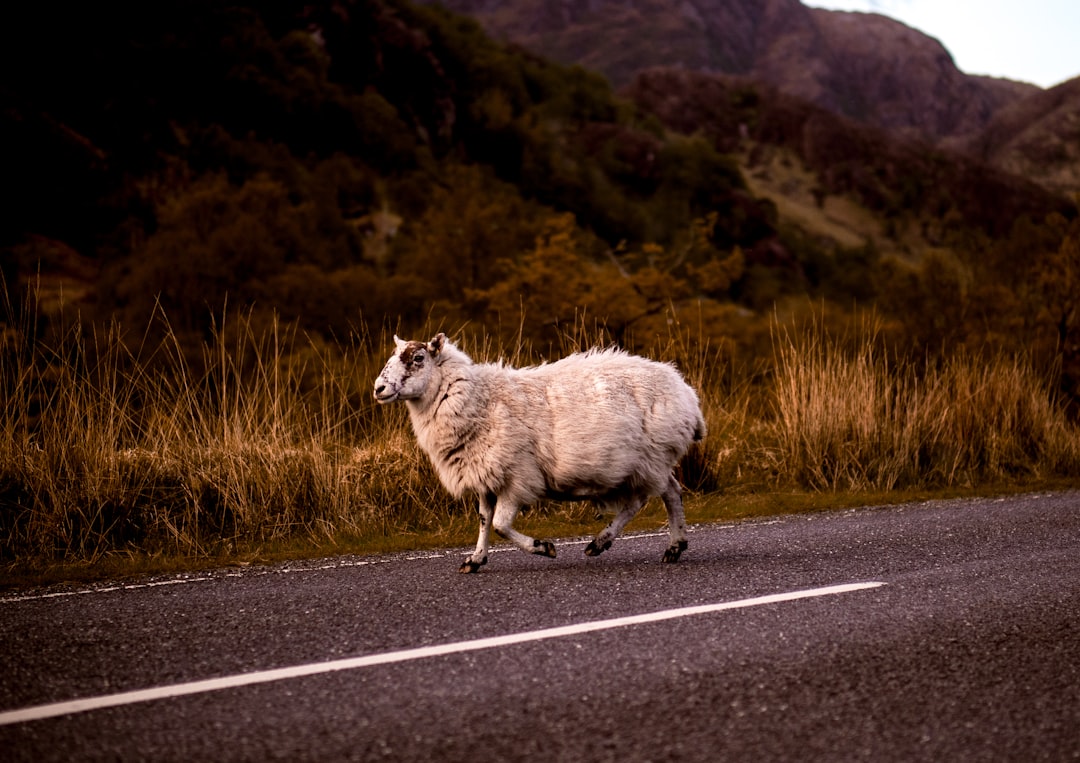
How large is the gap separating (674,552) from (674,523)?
8.4 inches

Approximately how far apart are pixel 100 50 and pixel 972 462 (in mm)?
84817

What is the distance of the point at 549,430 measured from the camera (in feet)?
24.0

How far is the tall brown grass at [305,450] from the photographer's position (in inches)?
368

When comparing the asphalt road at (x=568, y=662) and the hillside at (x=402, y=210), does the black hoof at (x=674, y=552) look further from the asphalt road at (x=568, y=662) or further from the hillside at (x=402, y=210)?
the hillside at (x=402, y=210)

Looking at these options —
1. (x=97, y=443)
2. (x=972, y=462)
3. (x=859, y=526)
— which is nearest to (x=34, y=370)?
(x=97, y=443)

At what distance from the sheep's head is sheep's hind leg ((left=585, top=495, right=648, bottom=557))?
1592mm

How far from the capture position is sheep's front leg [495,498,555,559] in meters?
6.98

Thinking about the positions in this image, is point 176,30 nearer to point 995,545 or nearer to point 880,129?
point 995,545

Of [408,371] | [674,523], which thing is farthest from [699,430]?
[408,371]

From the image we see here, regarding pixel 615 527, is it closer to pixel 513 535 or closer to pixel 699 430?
pixel 513 535

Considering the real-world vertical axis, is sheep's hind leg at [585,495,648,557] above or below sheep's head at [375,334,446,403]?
below

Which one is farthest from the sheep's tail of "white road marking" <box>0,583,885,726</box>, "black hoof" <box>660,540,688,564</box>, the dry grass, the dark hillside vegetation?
the dry grass

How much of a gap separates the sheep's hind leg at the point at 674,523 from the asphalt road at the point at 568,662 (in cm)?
16

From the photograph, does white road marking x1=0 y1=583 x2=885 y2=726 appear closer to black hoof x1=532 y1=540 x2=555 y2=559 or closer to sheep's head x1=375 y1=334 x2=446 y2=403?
black hoof x1=532 y1=540 x2=555 y2=559
